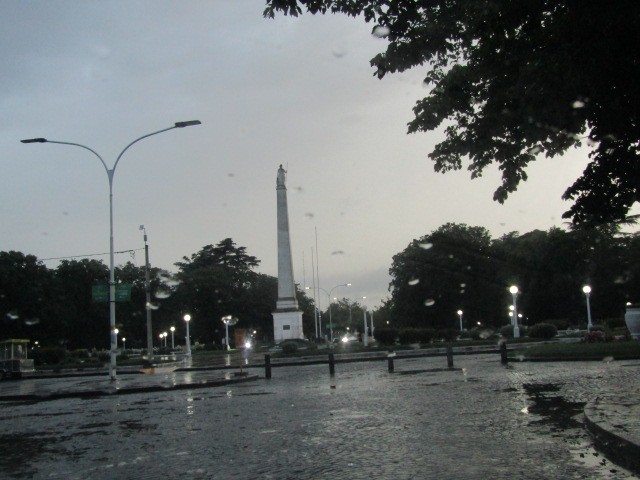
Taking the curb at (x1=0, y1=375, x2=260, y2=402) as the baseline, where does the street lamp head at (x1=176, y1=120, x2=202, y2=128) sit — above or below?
above

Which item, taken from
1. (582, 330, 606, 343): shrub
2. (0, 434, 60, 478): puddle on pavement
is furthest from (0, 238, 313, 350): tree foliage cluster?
(0, 434, 60, 478): puddle on pavement

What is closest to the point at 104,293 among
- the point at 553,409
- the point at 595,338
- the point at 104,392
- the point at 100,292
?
the point at 100,292

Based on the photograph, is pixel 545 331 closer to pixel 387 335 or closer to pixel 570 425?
pixel 387 335

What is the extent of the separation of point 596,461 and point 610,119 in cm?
420

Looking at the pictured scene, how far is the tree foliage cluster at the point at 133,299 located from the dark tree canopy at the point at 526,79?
66540 mm

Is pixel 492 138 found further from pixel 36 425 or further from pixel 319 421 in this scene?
pixel 36 425

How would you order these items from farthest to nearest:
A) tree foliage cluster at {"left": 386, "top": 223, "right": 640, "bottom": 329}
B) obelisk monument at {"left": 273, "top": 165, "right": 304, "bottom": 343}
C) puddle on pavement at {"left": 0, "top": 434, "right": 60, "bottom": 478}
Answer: tree foliage cluster at {"left": 386, "top": 223, "right": 640, "bottom": 329} < obelisk monument at {"left": 273, "top": 165, "right": 304, "bottom": 343} < puddle on pavement at {"left": 0, "top": 434, "right": 60, "bottom": 478}

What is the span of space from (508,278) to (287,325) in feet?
123

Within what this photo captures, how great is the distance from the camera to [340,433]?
10.1 metres

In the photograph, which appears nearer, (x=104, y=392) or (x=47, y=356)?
(x=104, y=392)

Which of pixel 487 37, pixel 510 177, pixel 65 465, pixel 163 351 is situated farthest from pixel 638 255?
pixel 65 465

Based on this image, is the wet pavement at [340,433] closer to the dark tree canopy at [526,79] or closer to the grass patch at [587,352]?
the dark tree canopy at [526,79]

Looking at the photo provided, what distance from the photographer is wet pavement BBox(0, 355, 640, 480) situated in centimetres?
762

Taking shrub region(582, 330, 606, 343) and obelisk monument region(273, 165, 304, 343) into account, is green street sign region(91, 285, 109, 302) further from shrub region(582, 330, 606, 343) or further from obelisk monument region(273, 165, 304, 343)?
obelisk monument region(273, 165, 304, 343)
